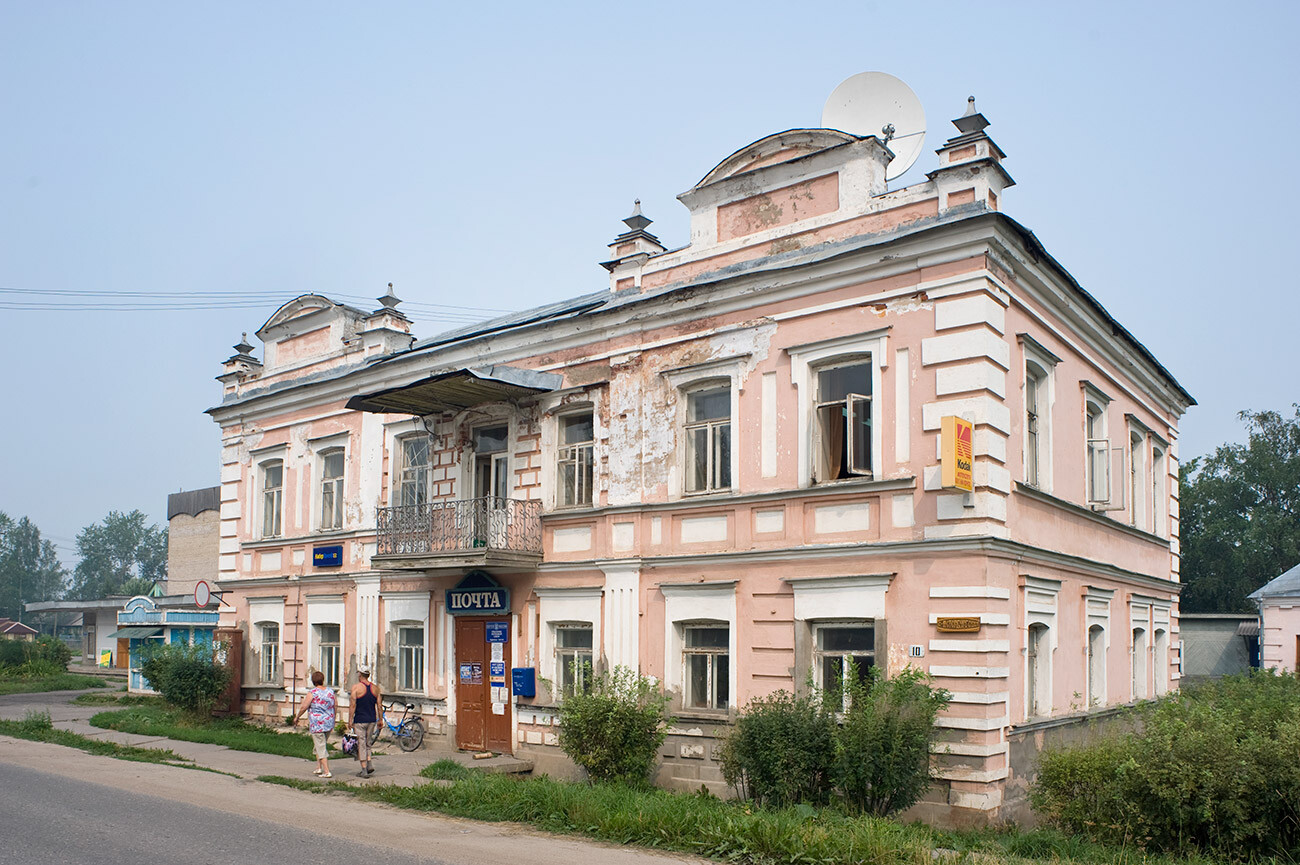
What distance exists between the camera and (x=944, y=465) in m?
12.1

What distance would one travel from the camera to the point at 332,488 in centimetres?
2136

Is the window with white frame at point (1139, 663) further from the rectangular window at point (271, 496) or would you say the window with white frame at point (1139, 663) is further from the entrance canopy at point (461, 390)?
the rectangular window at point (271, 496)

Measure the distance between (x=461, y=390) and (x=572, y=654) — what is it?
451cm

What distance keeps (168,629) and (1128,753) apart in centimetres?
3023

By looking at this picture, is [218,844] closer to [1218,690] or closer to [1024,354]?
[1024,354]

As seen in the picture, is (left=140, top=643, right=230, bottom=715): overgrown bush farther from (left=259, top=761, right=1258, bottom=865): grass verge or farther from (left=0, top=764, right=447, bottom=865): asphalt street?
(left=259, top=761, right=1258, bottom=865): grass verge

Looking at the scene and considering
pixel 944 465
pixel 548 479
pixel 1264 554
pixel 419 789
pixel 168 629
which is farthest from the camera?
pixel 1264 554

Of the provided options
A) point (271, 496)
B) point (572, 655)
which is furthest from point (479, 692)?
point (271, 496)

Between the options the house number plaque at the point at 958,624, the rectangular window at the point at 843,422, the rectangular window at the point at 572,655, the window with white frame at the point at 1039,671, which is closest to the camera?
the house number plaque at the point at 958,624

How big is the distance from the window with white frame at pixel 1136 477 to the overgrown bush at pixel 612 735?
968 centimetres

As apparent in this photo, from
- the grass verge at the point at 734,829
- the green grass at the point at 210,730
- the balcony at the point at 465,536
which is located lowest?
the green grass at the point at 210,730

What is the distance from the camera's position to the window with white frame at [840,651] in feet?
43.5

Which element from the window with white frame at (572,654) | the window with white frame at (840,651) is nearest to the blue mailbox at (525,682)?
the window with white frame at (572,654)

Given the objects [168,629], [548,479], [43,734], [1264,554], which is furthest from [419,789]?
[1264,554]
